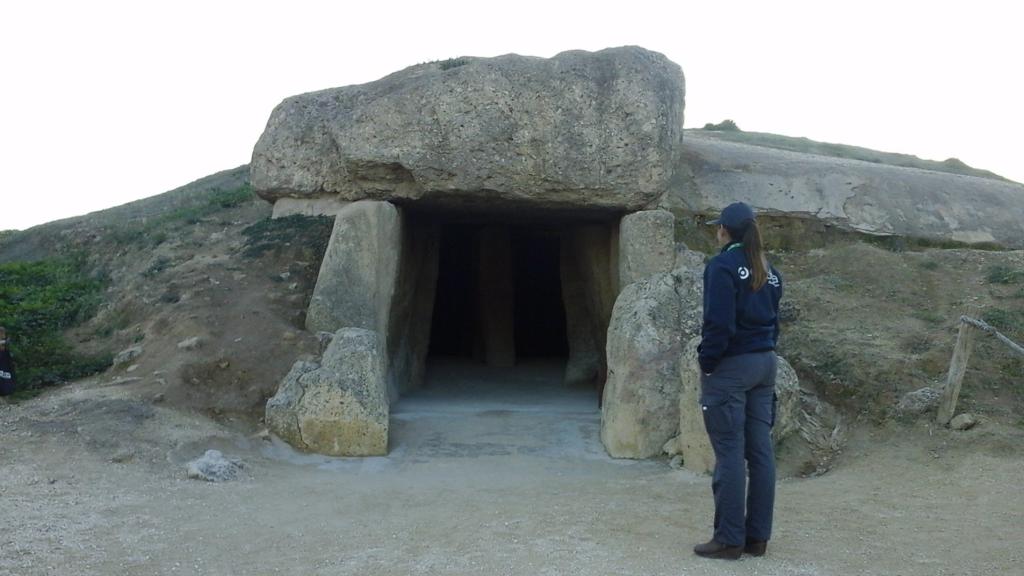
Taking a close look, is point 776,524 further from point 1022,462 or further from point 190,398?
point 190,398

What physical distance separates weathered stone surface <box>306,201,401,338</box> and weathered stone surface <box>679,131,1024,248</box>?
13.8 ft

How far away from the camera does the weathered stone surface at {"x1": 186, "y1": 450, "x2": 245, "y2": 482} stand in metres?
7.14

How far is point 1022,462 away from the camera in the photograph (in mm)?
7016

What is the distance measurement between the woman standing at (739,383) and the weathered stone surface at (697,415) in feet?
7.56

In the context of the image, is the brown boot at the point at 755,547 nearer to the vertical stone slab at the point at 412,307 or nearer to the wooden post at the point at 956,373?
the wooden post at the point at 956,373

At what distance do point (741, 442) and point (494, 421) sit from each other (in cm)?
457

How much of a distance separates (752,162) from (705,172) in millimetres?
805

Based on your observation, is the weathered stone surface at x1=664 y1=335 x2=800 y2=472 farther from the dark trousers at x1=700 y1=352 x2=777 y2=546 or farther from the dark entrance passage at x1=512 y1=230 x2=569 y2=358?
the dark entrance passage at x1=512 y1=230 x2=569 y2=358

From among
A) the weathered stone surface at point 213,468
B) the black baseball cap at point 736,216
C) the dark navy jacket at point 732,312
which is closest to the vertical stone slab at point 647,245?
the weathered stone surface at point 213,468

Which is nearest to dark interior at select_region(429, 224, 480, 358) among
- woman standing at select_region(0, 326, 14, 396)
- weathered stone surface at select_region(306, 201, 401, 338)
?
weathered stone surface at select_region(306, 201, 401, 338)

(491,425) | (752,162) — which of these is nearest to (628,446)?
(491,425)

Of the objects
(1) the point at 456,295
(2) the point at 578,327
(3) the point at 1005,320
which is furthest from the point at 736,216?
(1) the point at 456,295

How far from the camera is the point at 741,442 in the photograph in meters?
5.00

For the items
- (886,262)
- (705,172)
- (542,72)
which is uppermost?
(542,72)
